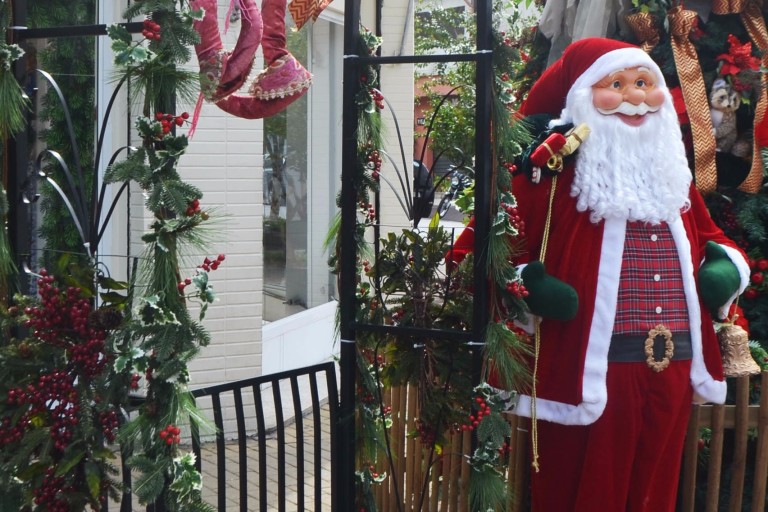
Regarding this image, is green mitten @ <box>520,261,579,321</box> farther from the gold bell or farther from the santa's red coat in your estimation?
the gold bell

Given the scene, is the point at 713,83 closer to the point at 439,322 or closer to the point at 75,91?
the point at 439,322

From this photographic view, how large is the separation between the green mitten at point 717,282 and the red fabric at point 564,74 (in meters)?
0.89

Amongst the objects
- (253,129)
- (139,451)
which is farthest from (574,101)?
(253,129)

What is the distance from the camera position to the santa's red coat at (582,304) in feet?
12.0

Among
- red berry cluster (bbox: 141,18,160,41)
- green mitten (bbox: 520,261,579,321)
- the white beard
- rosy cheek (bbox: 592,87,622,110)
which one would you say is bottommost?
green mitten (bbox: 520,261,579,321)

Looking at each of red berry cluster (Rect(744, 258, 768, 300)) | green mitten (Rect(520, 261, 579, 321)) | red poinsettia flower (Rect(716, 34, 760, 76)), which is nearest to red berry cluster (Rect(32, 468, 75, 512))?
green mitten (Rect(520, 261, 579, 321))

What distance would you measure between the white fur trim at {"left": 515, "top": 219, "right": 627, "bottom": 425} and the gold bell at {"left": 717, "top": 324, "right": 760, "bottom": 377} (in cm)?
62

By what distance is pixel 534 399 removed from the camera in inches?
143

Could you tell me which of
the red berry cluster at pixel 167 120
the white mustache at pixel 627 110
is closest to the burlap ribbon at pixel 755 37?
the white mustache at pixel 627 110

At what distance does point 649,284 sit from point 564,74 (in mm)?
936

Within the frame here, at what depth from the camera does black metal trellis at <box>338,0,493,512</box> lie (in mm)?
3180

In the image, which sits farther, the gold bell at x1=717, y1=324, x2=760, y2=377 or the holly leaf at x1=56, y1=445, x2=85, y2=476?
the gold bell at x1=717, y1=324, x2=760, y2=377

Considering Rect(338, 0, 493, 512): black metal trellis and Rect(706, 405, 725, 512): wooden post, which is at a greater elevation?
Rect(338, 0, 493, 512): black metal trellis

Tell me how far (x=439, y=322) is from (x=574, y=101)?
1060 millimetres
